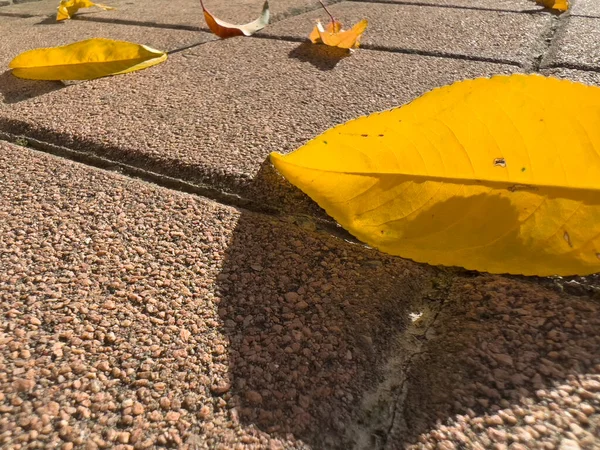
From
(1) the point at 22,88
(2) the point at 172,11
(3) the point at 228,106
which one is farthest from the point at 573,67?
(2) the point at 172,11

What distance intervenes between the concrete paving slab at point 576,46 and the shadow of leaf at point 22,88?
958 mm

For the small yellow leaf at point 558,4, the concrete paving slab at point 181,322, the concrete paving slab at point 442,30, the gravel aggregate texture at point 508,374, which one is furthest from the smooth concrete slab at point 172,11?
the gravel aggregate texture at point 508,374

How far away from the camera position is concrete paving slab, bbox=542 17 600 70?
1122mm

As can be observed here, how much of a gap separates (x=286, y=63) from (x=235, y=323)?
78 cm

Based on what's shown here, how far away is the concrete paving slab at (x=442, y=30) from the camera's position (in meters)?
1.25

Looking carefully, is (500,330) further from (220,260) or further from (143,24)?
(143,24)

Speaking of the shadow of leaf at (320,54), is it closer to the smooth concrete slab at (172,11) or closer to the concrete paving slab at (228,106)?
the concrete paving slab at (228,106)

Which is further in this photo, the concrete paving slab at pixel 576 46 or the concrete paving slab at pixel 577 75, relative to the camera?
the concrete paving slab at pixel 576 46

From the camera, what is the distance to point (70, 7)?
5.82ft

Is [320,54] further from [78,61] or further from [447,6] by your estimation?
[447,6]

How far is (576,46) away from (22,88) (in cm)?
113

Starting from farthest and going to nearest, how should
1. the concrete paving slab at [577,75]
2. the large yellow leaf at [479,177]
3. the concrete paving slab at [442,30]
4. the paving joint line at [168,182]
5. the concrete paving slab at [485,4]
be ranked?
the concrete paving slab at [485,4] < the concrete paving slab at [442,30] < the concrete paving slab at [577,75] < the paving joint line at [168,182] < the large yellow leaf at [479,177]

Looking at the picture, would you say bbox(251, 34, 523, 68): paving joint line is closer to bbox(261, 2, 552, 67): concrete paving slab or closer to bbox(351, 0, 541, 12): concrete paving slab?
bbox(261, 2, 552, 67): concrete paving slab

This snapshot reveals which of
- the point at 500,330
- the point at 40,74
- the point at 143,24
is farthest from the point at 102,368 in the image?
the point at 143,24
